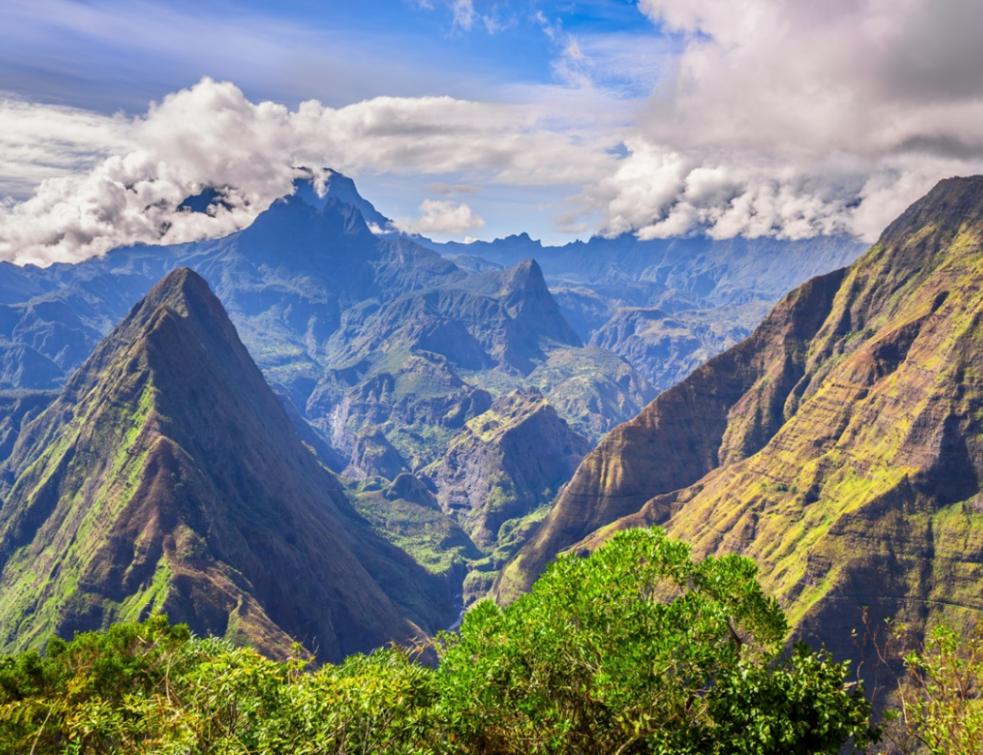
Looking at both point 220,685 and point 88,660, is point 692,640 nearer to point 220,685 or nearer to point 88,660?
point 220,685

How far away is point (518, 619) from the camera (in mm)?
40500

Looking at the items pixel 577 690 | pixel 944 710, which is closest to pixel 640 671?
pixel 577 690

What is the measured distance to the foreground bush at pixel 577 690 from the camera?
3375cm

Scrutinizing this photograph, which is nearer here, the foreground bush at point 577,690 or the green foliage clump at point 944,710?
the green foliage clump at point 944,710

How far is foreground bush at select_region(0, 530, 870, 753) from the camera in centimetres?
3375

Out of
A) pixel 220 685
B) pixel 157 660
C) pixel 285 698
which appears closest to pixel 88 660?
pixel 157 660

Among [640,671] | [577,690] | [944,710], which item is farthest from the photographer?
[577,690]

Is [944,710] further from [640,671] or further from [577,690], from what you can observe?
[577,690]

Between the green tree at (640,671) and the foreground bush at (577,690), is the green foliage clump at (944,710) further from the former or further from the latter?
the green tree at (640,671)

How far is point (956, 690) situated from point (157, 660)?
185ft

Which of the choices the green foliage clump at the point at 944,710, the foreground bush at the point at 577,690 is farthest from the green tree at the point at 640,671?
the green foliage clump at the point at 944,710

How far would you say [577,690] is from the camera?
3772 cm

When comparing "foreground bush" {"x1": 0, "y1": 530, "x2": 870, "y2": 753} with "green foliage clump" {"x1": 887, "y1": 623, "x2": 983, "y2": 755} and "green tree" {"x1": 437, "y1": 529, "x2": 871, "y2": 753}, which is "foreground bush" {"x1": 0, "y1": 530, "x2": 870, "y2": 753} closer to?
"green tree" {"x1": 437, "y1": 529, "x2": 871, "y2": 753}

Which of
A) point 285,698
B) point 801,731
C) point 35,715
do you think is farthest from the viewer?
point 35,715
